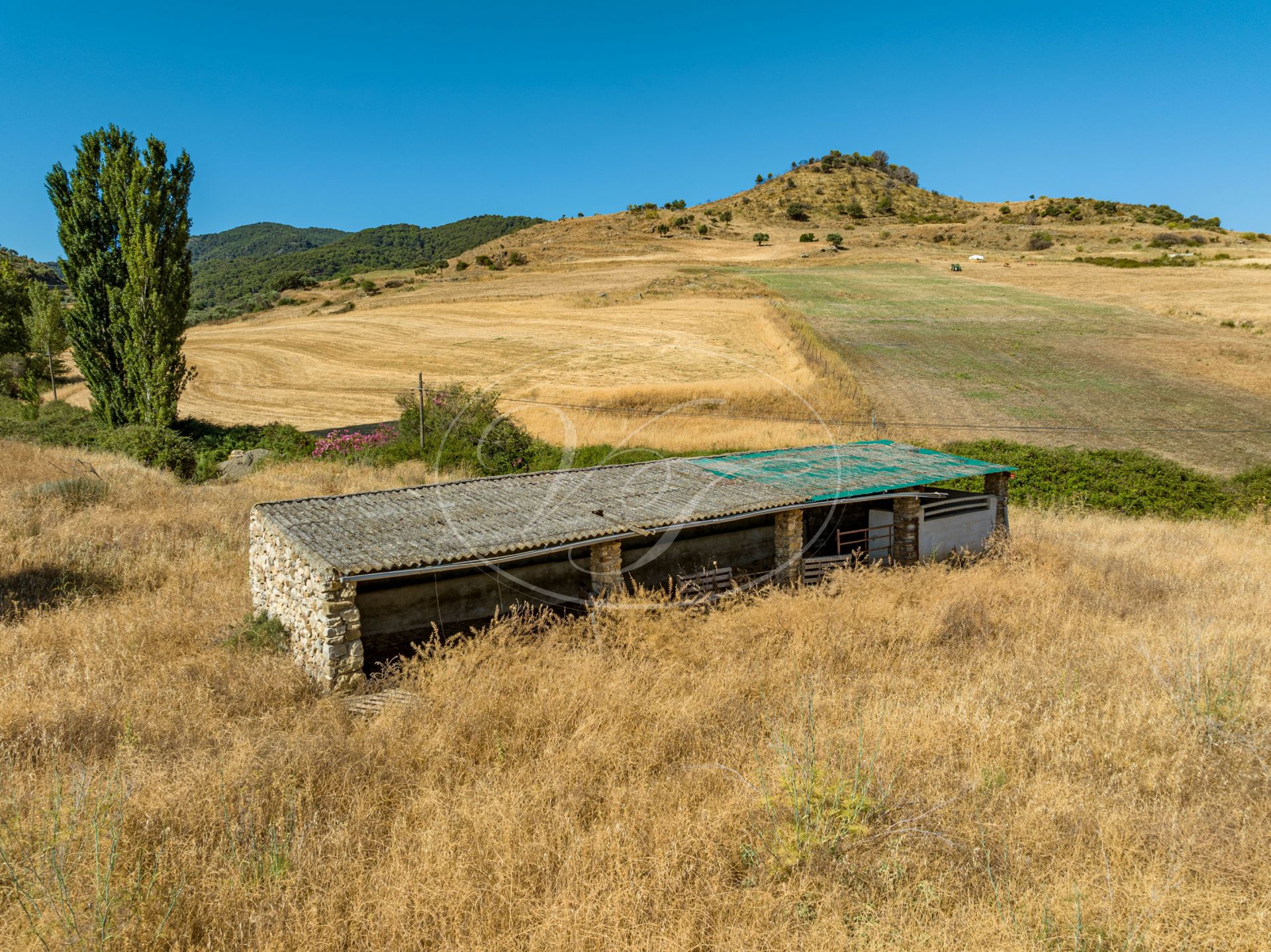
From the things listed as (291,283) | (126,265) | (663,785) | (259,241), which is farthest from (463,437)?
(259,241)

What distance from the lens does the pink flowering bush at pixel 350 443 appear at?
24438 millimetres

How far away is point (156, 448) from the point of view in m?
22.5

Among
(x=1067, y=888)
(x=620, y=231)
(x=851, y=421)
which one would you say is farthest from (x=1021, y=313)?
(x=620, y=231)

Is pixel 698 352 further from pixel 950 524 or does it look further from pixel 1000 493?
pixel 950 524

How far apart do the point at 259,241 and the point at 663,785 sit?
172m

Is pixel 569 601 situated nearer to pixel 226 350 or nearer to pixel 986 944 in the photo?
pixel 986 944

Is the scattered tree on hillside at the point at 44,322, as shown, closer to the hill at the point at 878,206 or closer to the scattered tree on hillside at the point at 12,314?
the scattered tree on hillside at the point at 12,314

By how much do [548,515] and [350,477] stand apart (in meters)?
12.6

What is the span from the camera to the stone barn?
344 inches

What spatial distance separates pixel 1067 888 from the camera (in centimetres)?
486

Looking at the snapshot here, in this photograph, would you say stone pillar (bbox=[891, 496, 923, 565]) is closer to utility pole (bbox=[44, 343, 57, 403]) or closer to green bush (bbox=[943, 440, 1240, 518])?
green bush (bbox=[943, 440, 1240, 518])

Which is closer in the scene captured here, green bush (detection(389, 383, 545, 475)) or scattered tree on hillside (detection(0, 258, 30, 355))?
green bush (detection(389, 383, 545, 475))

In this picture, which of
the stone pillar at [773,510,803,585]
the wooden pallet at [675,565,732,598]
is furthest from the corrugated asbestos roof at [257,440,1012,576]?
the wooden pallet at [675,565,732,598]

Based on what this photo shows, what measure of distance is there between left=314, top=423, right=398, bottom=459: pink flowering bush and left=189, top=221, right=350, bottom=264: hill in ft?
429
